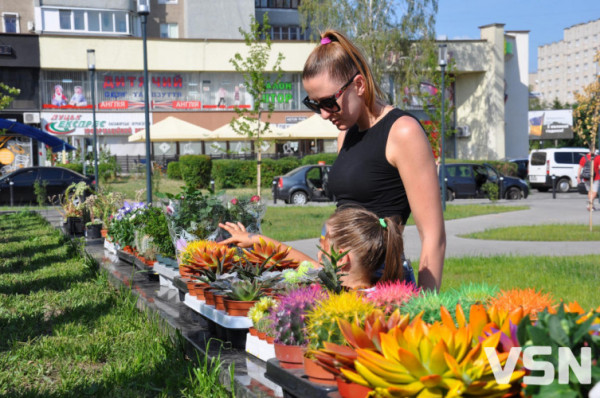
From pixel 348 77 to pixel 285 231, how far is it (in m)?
12.3


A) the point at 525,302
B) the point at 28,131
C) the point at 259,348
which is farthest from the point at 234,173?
the point at 525,302

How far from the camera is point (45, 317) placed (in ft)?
19.9

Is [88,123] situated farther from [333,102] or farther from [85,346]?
[333,102]

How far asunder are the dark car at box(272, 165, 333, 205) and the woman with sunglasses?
23.7 metres

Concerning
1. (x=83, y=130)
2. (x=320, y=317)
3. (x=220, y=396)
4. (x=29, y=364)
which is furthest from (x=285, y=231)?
(x=83, y=130)

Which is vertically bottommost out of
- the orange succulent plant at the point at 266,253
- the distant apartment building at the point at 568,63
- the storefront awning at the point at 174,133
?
the orange succulent plant at the point at 266,253

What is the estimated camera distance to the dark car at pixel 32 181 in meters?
25.7

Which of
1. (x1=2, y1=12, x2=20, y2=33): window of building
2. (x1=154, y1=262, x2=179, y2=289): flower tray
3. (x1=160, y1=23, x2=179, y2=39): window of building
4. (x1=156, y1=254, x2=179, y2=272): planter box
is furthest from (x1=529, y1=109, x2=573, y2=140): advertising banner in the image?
(x1=154, y1=262, x2=179, y2=289): flower tray

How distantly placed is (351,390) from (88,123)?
46668 millimetres

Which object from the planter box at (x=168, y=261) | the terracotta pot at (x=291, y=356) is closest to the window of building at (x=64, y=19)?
the planter box at (x=168, y=261)

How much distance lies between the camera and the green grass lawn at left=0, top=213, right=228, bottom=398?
3.76 m

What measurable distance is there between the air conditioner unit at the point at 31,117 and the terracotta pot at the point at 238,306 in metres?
44.6

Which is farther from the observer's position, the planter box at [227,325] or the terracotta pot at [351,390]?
the planter box at [227,325]

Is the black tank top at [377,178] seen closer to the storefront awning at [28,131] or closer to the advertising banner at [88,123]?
the storefront awning at [28,131]
